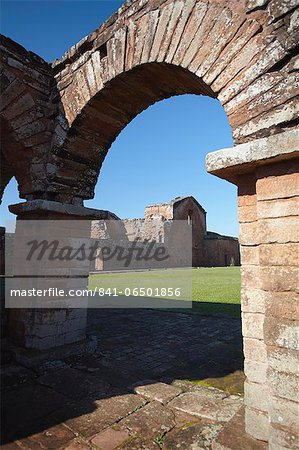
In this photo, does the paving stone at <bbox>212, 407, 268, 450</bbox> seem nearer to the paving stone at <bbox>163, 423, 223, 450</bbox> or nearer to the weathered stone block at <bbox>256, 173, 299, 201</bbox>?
the paving stone at <bbox>163, 423, 223, 450</bbox>

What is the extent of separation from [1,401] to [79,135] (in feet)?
10.3

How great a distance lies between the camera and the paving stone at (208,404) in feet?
8.92

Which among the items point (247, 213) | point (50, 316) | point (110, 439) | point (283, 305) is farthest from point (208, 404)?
point (50, 316)

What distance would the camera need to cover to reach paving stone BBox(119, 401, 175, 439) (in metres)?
2.48

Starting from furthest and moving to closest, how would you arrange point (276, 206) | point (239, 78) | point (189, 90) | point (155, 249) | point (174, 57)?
point (155, 249)
point (189, 90)
point (174, 57)
point (239, 78)
point (276, 206)

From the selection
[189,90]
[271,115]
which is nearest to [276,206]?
[271,115]

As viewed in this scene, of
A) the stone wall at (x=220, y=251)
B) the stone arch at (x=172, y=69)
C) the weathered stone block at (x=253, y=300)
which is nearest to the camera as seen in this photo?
the stone arch at (x=172, y=69)

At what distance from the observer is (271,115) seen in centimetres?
209

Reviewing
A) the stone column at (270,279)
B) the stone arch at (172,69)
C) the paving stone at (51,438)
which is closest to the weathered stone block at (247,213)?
the stone column at (270,279)

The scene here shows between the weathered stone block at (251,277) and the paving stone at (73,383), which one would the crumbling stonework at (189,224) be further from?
the weathered stone block at (251,277)

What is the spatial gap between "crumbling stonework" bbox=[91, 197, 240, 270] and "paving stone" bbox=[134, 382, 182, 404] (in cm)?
2106

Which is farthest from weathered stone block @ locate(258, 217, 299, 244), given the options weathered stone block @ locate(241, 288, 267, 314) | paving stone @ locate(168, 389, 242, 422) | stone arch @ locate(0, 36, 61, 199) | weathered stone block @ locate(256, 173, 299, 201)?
stone arch @ locate(0, 36, 61, 199)

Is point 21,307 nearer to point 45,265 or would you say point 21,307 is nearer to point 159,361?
point 45,265

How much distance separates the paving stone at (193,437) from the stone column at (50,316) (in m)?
2.31
